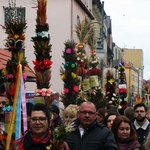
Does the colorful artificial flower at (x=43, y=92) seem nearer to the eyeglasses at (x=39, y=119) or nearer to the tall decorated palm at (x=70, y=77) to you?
the eyeglasses at (x=39, y=119)

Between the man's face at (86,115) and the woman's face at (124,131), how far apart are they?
0.77 m

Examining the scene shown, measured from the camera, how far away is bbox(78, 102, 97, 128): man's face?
7.43 m

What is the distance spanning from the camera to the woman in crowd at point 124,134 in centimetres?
803

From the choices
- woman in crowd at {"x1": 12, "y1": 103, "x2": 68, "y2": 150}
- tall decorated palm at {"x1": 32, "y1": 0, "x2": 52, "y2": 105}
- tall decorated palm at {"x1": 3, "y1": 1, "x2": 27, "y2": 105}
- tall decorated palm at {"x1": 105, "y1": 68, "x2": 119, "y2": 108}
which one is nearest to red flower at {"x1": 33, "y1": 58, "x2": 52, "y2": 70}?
tall decorated palm at {"x1": 32, "y1": 0, "x2": 52, "y2": 105}

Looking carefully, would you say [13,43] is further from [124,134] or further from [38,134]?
[38,134]

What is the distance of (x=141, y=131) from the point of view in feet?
34.3

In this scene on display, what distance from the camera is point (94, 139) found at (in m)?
7.25

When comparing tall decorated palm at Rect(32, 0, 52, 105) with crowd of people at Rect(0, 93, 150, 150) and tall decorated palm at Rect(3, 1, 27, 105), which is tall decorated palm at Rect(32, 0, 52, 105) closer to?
tall decorated palm at Rect(3, 1, 27, 105)

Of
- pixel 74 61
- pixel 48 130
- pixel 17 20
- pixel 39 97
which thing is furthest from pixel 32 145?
pixel 74 61

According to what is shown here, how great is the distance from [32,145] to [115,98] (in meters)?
15.5

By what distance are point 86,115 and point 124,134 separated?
0.90 metres

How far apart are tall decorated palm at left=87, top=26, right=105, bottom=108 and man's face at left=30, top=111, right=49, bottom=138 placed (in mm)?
11626

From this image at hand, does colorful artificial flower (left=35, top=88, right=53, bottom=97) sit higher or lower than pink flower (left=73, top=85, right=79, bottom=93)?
lower

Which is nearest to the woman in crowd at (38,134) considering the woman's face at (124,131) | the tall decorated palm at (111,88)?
the woman's face at (124,131)
